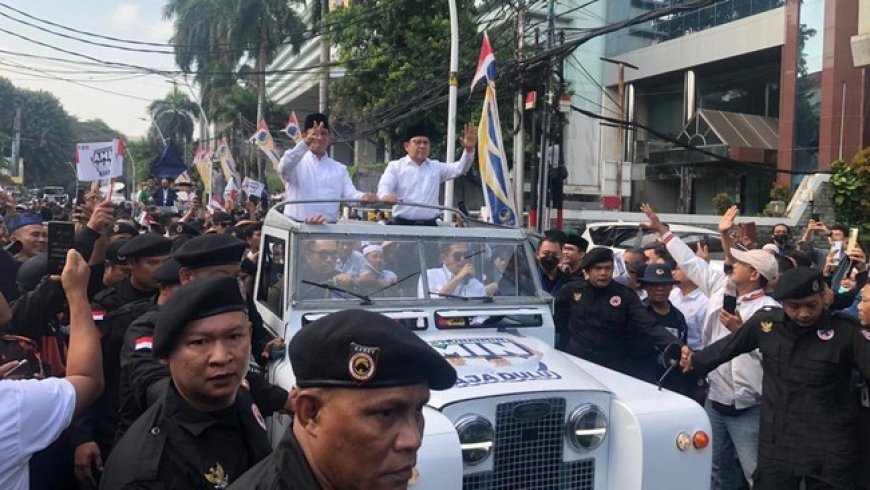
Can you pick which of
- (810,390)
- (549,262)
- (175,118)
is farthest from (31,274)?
(175,118)

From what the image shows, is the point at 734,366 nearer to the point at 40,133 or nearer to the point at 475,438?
the point at 475,438

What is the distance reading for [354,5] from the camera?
81.4 ft

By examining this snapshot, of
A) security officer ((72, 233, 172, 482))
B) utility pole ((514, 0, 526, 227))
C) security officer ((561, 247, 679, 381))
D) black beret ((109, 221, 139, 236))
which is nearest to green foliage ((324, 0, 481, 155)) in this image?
utility pole ((514, 0, 526, 227))

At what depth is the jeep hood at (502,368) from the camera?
350cm

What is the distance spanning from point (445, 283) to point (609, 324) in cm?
135

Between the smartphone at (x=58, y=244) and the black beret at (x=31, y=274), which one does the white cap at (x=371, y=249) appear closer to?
the smartphone at (x=58, y=244)

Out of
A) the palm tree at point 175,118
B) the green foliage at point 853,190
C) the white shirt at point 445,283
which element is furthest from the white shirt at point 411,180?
the palm tree at point 175,118

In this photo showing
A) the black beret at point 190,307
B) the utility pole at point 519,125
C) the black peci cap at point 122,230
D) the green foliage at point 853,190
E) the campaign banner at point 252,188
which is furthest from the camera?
the green foliage at point 853,190

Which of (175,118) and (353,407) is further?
(175,118)

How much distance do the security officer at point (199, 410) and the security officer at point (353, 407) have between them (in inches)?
32.5

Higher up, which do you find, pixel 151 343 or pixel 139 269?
pixel 139 269

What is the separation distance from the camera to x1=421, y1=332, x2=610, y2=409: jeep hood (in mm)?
3504

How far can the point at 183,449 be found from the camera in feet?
7.50

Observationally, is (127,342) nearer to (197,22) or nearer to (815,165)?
(815,165)
